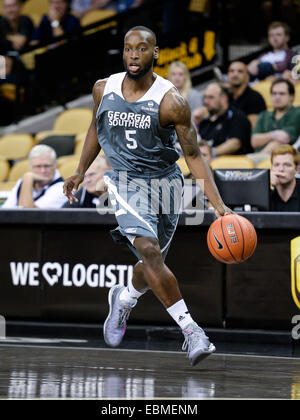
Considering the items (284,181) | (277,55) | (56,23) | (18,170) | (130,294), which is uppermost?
(56,23)

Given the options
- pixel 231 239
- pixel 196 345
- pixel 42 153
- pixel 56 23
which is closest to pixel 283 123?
pixel 42 153

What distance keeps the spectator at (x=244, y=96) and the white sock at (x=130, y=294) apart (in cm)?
597

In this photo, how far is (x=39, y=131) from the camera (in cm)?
1602

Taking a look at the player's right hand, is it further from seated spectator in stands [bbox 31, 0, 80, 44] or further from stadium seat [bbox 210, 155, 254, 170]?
seated spectator in stands [bbox 31, 0, 80, 44]

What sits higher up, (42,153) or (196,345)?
(42,153)

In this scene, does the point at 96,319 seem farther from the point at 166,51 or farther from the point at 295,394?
the point at 166,51

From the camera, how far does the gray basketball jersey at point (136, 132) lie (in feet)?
23.4

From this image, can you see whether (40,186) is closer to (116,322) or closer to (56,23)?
(116,322)

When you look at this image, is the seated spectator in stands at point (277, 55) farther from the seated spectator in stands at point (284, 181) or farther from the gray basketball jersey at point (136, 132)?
the gray basketball jersey at point (136, 132)

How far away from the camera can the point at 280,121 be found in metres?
12.2

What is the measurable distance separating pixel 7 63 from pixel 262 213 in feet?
25.8

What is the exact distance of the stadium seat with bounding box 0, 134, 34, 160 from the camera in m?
14.6

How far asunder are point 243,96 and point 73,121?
297 cm

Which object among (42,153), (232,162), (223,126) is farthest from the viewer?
(223,126)
